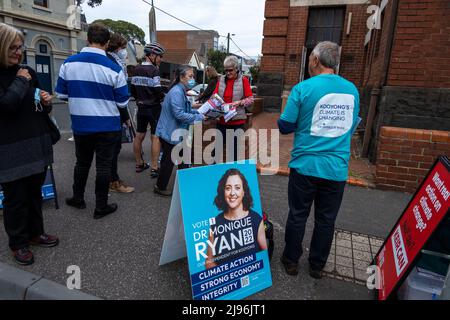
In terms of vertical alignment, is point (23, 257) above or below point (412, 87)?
below

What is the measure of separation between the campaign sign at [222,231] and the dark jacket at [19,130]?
4.35ft

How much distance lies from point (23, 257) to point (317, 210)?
2553 mm

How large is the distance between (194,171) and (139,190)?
7.62ft

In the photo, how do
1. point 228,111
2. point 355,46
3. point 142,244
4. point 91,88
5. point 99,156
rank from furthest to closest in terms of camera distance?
point 355,46 → point 228,111 → point 99,156 → point 91,88 → point 142,244

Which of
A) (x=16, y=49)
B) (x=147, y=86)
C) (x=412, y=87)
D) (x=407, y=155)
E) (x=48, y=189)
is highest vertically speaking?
(x=16, y=49)

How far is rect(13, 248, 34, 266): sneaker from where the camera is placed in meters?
2.72

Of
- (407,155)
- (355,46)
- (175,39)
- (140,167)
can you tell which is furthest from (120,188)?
(175,39)

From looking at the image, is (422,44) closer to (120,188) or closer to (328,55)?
(328,55)

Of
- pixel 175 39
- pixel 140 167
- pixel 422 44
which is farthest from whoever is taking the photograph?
pixel 175 39

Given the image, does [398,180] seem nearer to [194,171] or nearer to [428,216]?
[428,216]

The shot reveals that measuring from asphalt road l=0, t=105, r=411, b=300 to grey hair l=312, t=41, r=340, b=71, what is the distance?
5.86 ft

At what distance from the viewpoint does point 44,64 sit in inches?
768
